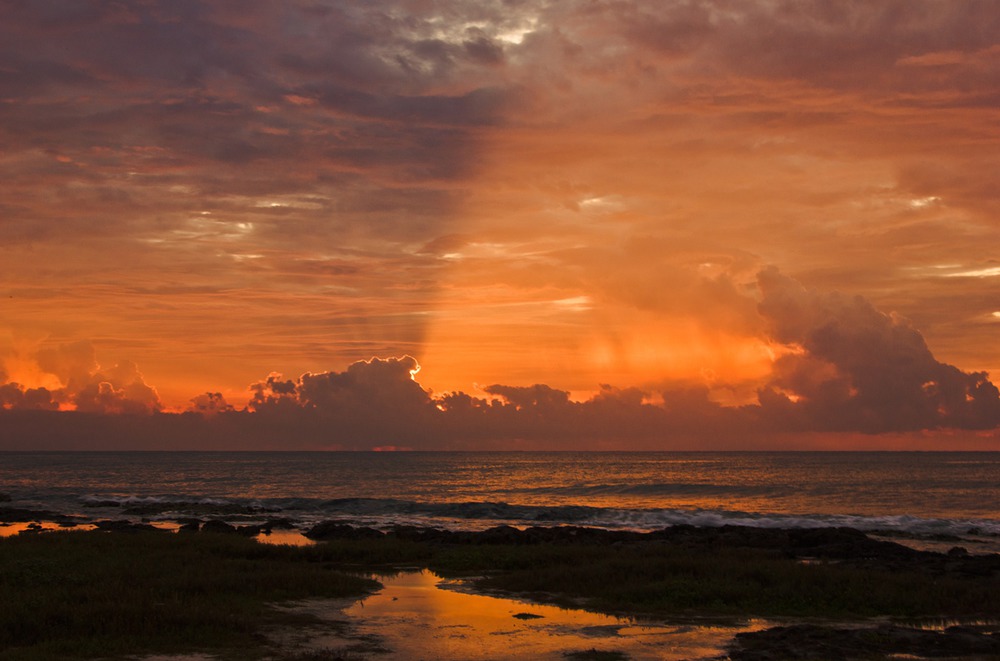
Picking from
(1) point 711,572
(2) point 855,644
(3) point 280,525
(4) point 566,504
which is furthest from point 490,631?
(4) point 566,504

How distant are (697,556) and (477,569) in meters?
8.65

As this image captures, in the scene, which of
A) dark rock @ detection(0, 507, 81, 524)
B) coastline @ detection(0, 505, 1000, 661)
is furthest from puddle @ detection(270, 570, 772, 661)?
dark rock @ detection(0, 507, 81, 524)

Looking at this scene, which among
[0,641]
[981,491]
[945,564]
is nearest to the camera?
[0,641]

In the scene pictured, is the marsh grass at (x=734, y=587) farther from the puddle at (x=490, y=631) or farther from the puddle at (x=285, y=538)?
the puddle at (x=285, y=538)

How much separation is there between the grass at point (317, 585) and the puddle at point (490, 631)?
5.20 feet

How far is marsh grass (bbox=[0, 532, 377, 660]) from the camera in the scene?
18.3 m

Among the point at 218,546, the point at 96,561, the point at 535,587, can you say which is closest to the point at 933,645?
the point at 535,587

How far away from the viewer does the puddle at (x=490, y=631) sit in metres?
18.5

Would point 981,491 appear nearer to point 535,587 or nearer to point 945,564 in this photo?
point 945,564

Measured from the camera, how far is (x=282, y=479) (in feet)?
445

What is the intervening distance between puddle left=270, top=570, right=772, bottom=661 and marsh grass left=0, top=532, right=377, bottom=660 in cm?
169

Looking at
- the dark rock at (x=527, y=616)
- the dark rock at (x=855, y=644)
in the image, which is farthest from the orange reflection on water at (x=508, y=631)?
the dark rock at (x=855, y=644)

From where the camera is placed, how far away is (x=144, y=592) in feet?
76.1

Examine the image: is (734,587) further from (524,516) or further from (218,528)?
(524,516)
